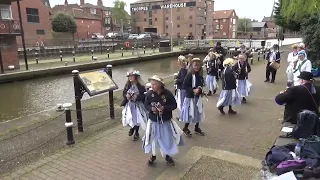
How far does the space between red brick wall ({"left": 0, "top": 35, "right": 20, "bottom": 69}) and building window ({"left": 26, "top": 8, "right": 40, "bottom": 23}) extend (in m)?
23.3

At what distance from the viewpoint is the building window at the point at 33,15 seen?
4162 centimetres

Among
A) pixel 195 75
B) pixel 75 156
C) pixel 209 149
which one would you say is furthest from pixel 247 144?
pixel 75 156

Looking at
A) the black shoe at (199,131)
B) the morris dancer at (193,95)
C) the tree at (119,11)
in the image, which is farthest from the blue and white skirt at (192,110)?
the tree at (119,11)

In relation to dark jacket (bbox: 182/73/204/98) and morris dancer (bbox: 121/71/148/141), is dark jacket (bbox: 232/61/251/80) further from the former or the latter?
morris dancer (bbox: 121/71/148/141)

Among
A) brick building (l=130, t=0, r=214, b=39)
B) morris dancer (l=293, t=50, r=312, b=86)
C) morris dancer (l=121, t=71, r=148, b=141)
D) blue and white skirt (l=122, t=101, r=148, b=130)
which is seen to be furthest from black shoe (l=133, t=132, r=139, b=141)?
brick building (l=130, t=0, r=214, b=39)

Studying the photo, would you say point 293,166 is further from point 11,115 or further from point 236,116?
point 11,115

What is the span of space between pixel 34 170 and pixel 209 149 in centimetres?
341

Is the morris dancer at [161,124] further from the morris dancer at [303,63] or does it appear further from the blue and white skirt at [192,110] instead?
the morris dancer at [303,63]

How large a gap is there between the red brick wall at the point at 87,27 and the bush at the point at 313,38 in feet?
174

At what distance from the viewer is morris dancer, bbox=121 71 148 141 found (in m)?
6.32

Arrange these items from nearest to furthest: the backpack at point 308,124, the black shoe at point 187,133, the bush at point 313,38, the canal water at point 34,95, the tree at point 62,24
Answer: the backpack at point 308,124 → the black shoe at point 187,133 → the bush at point 313,38 → the canal water at point 34,95 → the tree at point 62,24

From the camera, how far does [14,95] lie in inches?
604

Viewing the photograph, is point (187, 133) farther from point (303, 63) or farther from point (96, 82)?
point (303, 63)

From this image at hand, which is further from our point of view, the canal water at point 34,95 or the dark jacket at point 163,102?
the canal water at point 34,95
